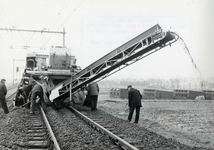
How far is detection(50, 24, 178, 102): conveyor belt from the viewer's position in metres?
8.84

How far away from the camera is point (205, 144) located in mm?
Result: 7586

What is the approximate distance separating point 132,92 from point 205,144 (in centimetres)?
326

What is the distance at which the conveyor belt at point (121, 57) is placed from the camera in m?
8.84

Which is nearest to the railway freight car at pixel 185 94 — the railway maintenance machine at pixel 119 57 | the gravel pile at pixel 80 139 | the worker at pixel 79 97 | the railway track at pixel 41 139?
the worker at pixel 79 97

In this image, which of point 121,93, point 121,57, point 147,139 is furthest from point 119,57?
point 121,93

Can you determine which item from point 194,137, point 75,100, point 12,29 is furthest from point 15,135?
point 12,29

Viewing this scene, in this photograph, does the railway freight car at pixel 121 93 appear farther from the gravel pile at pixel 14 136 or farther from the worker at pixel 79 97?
the gravel pile at pixel 14 136

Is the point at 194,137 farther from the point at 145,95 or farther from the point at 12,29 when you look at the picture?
the point at 145,95

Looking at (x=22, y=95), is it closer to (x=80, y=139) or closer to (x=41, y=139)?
(x=41, y=139)

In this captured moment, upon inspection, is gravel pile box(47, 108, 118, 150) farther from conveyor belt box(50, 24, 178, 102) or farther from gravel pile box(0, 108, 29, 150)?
conveyor belt box(50, 24, 178, 102)

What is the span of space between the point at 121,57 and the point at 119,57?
0.09 meters

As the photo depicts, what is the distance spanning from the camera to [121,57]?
396 inches

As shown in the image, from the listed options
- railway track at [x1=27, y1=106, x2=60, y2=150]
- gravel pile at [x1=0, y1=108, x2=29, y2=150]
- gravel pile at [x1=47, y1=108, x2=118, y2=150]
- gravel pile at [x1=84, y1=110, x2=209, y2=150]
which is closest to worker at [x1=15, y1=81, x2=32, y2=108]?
gravel pile at [x1=0, y1=108, x2=29, y2=150]

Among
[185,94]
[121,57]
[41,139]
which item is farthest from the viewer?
[185,94]
